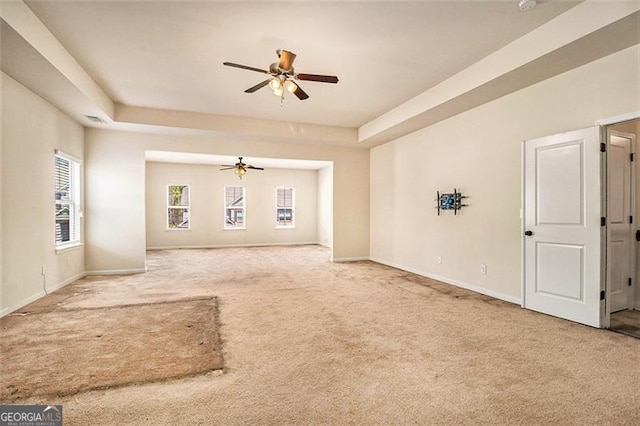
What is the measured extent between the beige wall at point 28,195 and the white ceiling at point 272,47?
1.01ft

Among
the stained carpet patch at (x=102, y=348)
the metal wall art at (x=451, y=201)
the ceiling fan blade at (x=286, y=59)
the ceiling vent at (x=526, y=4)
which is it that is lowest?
the stained carpet patch at (x=102, y=348)

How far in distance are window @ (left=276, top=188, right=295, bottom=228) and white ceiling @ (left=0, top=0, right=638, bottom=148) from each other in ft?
19.2

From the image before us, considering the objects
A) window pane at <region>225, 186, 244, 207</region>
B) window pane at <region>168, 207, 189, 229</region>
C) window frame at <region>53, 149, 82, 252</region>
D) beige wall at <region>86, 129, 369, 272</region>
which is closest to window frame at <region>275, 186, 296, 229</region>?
window pane at <region>225, 186, 244, 207</region>

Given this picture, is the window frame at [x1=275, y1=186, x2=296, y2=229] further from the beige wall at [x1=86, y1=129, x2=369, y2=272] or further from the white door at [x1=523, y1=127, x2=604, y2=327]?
the white door at [x1=523, y1=127, x2=604, y2=327]

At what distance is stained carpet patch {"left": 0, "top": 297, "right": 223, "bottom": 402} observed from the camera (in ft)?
7.29

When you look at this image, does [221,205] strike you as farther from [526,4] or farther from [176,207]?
[526,4]

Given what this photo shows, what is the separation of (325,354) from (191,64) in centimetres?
371

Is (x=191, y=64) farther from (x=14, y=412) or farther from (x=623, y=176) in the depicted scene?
(x=623, y=176)

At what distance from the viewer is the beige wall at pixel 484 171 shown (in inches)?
130

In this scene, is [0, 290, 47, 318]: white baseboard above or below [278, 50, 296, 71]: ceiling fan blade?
below

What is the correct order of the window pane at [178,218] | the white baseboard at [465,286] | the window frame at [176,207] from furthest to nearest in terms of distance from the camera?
the window pane at [178,218] < the window frame at [176,207] < the white baseboard at [465,286]

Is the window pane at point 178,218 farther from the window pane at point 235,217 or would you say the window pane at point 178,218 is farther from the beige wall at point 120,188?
the beige wall at point 120,188
